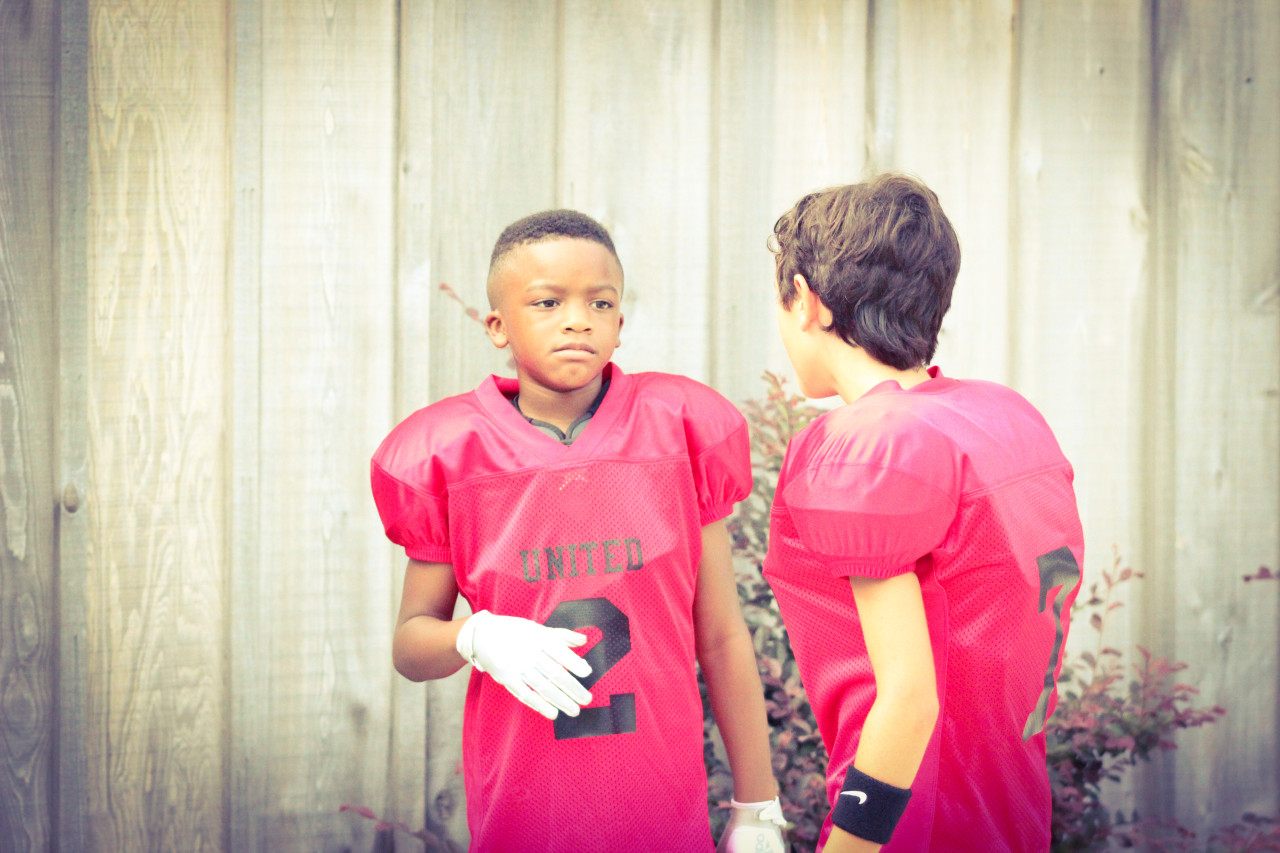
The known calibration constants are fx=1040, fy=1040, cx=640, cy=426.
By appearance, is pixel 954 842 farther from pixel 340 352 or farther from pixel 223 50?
pixel 223 50

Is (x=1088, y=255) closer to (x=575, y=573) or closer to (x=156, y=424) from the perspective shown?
(x=575, y=573)

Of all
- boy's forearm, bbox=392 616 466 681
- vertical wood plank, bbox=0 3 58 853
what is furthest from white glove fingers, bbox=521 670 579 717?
vertical wood plank, bbox=0 3 58 853

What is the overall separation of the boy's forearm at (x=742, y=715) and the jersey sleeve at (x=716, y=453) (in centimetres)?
21

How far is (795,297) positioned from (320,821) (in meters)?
1.62

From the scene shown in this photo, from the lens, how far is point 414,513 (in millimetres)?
1502

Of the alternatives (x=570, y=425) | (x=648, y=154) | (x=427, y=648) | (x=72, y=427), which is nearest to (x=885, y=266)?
(x=570, y=425)

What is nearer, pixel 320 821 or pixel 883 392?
pixel 883 392

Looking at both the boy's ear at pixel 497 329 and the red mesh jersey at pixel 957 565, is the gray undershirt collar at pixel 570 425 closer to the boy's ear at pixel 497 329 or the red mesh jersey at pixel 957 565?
the boy's ear at pixel 497 329

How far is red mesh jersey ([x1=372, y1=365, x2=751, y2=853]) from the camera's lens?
1.47m

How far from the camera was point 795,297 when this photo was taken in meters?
1.38

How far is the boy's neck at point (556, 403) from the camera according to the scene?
1604 millimetres

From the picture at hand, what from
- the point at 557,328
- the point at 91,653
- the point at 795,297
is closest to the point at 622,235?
the point at 557,328

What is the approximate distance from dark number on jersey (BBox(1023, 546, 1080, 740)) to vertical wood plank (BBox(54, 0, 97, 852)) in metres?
1.83

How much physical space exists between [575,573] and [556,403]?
0.28 meters
